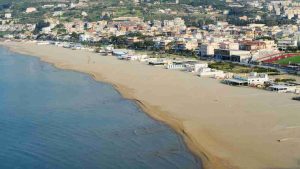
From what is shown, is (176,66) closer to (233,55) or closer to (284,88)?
(233,55)

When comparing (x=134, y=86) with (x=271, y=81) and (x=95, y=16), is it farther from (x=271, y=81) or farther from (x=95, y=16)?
(x=95, y=16)

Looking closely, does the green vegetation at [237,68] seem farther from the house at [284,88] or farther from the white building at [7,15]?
the white building at [7,15]

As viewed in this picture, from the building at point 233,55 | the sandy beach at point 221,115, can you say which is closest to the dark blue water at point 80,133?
the sandy beach at point 221,115

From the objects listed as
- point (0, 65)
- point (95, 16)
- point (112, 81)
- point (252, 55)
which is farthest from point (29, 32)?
point (112, 81)

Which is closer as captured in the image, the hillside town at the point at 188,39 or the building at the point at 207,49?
the hillside town at the point at 188,39

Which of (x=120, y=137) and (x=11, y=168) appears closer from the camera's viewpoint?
(x=11, y=168)

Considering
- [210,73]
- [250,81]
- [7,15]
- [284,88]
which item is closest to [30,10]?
[7,15]
